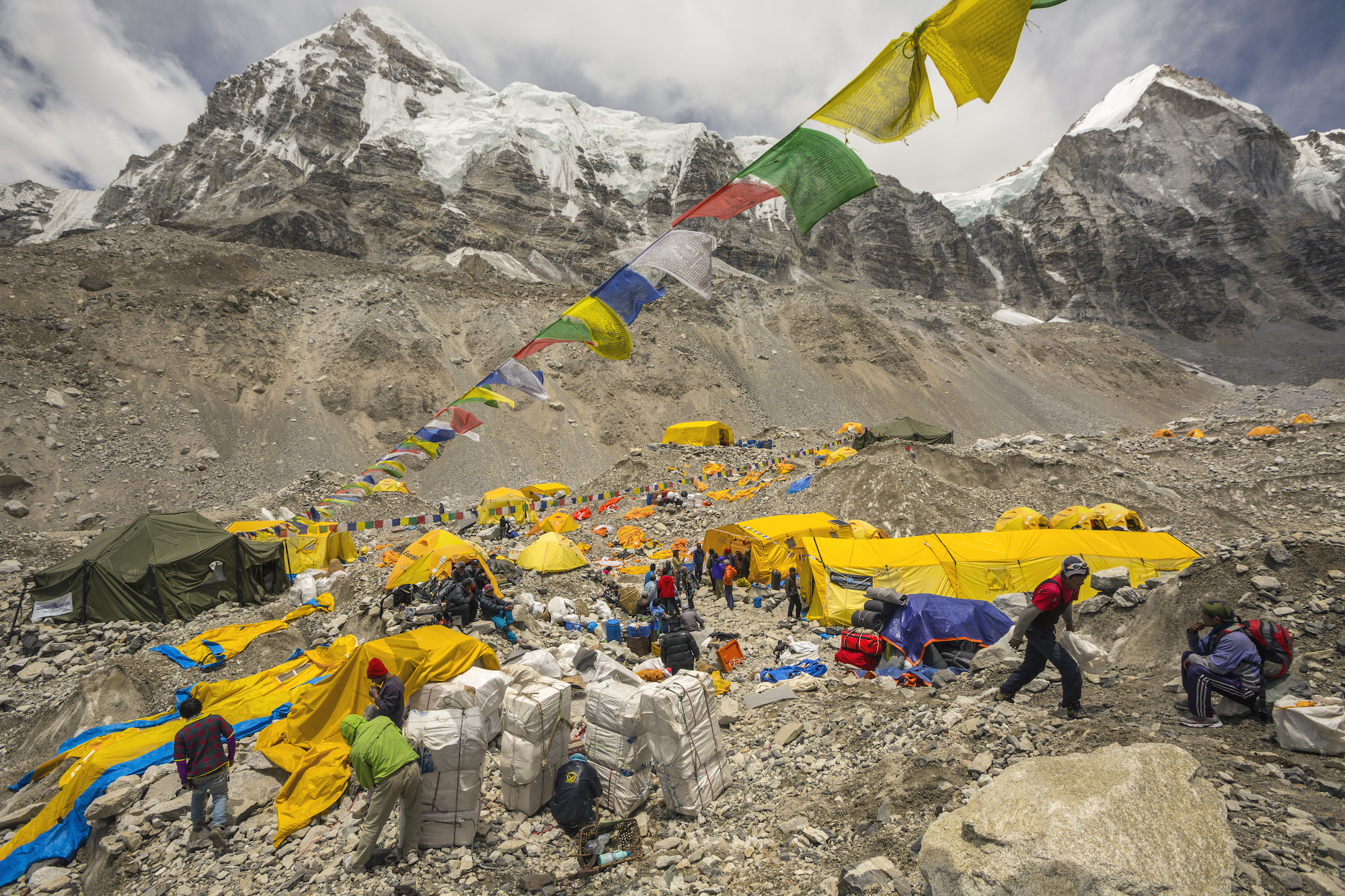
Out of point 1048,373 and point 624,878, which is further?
point 1048,373

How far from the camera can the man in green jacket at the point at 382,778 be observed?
3812 mm

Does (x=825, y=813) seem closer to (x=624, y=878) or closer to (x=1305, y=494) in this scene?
(x=624, y=878)

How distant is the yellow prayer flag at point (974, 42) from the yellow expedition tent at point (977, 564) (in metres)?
7.23

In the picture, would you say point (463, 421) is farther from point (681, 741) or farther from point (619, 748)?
point (681, 741)

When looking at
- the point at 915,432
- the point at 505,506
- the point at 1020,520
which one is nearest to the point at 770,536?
the point at 1020,520

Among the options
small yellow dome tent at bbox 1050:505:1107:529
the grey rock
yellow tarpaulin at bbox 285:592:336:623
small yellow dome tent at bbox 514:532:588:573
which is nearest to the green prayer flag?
the grey rock

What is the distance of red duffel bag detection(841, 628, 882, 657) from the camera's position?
6.99 meters

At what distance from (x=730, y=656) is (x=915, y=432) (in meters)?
21.5

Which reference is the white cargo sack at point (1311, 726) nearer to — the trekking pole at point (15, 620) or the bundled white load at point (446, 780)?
the bundled white load at point (446, 780)

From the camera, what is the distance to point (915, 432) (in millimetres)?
25969

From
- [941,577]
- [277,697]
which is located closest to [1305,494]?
[941,577]

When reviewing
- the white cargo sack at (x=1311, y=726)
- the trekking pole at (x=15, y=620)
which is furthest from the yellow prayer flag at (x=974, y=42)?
the trekking pole at (x=15, y=620)

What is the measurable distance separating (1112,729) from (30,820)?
8562 mm

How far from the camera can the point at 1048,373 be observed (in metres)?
51.4
